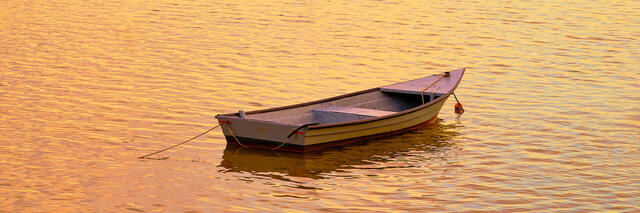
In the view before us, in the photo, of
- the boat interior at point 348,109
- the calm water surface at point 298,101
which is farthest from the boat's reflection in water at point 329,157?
the boat interior at point 348,109

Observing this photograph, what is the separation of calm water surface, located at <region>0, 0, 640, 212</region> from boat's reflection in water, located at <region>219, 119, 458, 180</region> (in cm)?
6

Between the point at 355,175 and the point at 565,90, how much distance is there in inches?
487

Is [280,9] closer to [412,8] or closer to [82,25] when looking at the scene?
[412,8]

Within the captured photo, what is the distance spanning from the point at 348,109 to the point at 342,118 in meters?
0.54

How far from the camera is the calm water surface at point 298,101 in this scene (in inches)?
679

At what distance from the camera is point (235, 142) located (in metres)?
20.3

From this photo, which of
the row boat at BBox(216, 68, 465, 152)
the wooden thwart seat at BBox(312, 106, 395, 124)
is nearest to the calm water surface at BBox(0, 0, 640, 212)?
the row boat at BBox(216, 68, 465, 152)

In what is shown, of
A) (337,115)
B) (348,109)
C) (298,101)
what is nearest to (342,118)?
(337,115)

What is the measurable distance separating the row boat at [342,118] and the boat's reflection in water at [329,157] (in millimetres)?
185

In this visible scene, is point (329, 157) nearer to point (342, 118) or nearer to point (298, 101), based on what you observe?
point (342, 118)

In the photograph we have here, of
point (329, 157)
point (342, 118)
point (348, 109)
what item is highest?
point (348, 109)

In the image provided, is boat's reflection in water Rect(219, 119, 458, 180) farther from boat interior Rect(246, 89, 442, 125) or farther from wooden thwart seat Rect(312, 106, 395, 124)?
boat interior Rect(246, 89, 442, 125)

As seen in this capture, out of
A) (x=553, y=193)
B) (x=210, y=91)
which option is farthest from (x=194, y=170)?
(x=210, y=91)

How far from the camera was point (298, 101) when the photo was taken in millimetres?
26484
